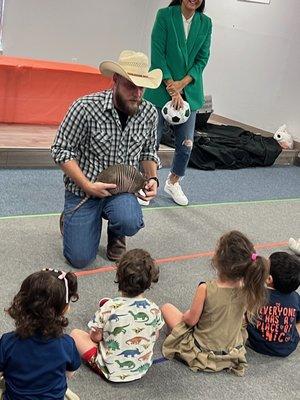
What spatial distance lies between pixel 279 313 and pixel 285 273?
0.16 metres

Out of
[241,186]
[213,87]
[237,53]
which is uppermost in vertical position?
[237,53]

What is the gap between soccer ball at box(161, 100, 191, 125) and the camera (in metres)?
3.32

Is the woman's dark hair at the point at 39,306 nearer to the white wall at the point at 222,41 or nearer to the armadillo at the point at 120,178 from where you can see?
the armadillo at the point at 120,178

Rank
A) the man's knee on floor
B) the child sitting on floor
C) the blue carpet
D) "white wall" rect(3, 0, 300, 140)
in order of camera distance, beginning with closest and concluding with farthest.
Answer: the child sitting on floor, the man's knee on floor, the blue carpet, "white wall" rect(3, 0, 300, 140)

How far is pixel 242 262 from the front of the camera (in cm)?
179

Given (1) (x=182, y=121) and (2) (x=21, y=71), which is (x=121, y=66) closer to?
(1) (x=182, y=121)

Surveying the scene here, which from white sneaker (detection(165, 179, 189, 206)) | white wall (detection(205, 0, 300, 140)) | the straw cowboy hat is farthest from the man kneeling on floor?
white wall (detection(205, 0, 300, 140))

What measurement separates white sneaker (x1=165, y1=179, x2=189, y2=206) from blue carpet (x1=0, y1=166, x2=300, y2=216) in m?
0.05

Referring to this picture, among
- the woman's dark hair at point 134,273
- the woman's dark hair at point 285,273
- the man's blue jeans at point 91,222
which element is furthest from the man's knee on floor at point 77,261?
the woman's dark hair at point 285,273

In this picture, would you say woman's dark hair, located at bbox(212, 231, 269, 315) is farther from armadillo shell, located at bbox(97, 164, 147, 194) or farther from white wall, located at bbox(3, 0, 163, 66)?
white wall, located at bbox(3, 0, 163, 66)

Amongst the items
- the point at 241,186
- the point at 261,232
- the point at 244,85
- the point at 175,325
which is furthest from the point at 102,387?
the point at 244,85

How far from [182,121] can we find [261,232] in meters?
0.86

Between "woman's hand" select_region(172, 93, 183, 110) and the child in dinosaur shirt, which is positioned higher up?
"woman's hand" select_region(172, 93, 183, 110)

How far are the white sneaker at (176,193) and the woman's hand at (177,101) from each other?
577 mm
